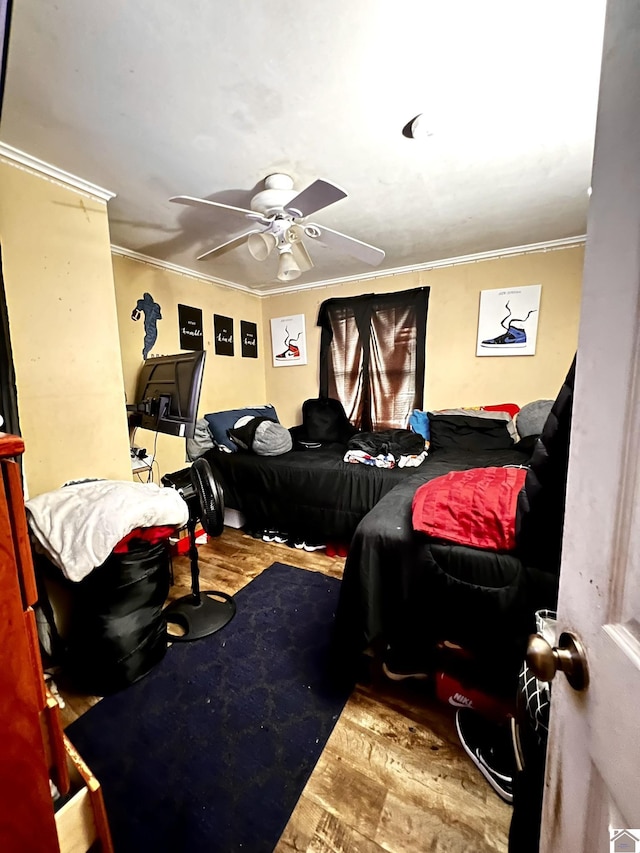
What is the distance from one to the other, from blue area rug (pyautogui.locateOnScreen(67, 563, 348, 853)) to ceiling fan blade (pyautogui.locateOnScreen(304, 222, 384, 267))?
2.15 meters

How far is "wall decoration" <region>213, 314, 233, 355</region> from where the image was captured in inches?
137

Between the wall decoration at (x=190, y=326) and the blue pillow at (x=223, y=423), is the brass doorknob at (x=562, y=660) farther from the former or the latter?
the wall decoration at (x=190, y=326)

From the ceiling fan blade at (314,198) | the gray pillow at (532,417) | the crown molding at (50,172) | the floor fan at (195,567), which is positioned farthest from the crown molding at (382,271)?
the floor fan at (195,567)

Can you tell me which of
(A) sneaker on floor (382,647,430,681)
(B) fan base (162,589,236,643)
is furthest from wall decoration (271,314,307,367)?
(A) sneaker on floor (382,647,430,681)

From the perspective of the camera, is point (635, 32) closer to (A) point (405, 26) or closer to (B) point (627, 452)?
(B) point (627, 452)

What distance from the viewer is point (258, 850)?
3.10ft

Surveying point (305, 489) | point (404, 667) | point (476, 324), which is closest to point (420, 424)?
point (476, 324)

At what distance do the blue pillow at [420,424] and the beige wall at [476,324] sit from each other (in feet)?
0.68

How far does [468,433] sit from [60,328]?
2941mm

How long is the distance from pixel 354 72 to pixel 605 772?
1.82 meters

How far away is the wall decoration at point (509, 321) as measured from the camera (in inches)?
113

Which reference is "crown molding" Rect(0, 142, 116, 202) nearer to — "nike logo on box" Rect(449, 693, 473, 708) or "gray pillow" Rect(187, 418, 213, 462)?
"gray pillow" Rect(187, 418, 213, 462)

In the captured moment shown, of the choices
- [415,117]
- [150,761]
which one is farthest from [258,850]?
[415,117]

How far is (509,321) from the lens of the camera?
296 centimetres
